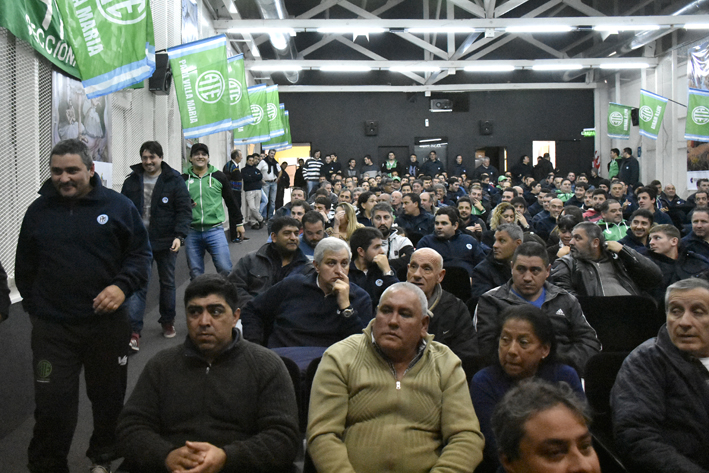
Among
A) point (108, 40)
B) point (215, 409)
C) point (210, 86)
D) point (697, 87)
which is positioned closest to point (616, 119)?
point (697, 87)

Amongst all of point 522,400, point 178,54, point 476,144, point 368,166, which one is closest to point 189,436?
point 522,400

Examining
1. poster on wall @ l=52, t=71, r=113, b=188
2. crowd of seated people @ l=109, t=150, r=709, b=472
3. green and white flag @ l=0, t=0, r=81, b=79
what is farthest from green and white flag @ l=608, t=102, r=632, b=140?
green and white flag @ l=0, t=0, r=81, b=79

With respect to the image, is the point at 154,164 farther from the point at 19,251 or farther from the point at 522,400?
the point at 522,400

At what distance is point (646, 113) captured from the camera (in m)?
14.9

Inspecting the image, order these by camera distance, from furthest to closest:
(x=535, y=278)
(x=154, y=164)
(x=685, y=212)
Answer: (x=685, y=212), (x=154, y=164), (x=535, y=278)

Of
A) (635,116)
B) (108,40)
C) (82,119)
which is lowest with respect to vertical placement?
(82,119)

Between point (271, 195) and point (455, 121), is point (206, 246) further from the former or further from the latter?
point (455, 121)

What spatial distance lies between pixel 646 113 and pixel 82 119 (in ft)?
43.6

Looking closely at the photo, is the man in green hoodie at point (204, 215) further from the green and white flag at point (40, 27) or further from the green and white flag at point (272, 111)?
the green and white flag at point (272, 111)

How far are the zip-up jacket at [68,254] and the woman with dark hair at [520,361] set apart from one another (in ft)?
5.40

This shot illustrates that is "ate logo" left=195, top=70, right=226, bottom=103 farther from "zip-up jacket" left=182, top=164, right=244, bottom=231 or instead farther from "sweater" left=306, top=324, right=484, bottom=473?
"sweater" left=306, top=324, right=484, bottom=473

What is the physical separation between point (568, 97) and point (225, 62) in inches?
704

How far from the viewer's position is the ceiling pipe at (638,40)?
1462 cm

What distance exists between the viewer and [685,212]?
10656mm
